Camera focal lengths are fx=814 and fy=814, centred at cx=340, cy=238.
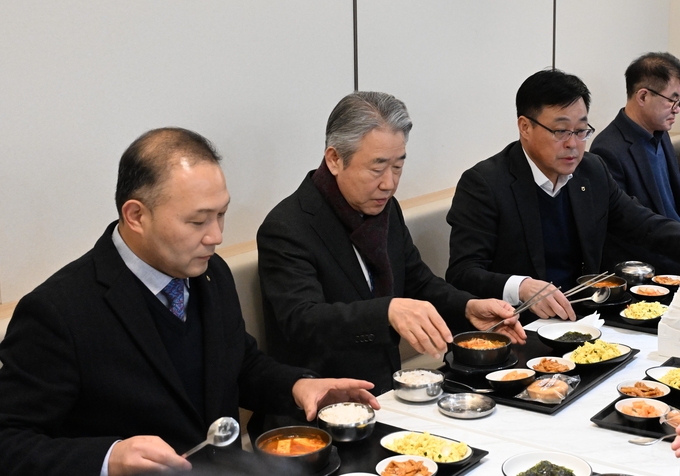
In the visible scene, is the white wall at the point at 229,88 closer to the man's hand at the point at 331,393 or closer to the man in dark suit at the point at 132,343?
the man in dark suit at the point at 132,343

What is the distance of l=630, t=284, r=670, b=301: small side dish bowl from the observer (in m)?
2.68

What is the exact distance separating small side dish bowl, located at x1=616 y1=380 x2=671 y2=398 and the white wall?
149 cm

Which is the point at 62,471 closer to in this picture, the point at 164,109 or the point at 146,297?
the point at 146,297

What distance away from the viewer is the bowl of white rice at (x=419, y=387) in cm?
188

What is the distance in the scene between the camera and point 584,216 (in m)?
3.15

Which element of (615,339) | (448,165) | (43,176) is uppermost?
(43,176)

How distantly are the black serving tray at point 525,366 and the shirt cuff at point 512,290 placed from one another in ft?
1.28

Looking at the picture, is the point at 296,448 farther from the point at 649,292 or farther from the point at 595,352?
the point at 649,292

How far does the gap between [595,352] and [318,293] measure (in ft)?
2.53

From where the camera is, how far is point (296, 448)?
162 cm

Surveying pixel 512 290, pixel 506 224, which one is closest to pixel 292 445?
pixel 512 290

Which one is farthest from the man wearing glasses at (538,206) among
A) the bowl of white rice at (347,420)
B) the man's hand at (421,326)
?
the bowl of white rice at (347,420)

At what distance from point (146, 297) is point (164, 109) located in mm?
994

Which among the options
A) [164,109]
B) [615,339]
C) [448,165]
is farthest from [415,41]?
[615,339]
